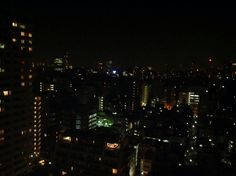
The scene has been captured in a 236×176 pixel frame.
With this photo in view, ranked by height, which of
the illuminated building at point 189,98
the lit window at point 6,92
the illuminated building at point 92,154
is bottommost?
the illuminated building at point 92,154

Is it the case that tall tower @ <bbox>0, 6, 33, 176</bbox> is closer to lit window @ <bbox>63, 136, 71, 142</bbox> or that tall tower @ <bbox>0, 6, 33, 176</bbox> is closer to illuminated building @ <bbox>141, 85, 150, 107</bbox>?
lit window @ <bbox>63, 136, 71, 142</bbox>

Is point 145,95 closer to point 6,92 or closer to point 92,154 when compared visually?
point 92,154

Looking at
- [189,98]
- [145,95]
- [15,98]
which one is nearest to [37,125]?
[15,98]

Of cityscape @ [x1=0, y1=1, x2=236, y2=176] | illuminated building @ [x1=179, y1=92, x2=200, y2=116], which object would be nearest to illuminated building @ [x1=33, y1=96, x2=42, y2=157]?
cityscape @ [x1=0, y1=1, x2=236, y2=176]

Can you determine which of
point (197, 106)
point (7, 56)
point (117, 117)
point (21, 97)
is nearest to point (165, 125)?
point (117, 117)

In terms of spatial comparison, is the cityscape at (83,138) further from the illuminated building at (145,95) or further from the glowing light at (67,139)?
the illuminated building at (145,95)

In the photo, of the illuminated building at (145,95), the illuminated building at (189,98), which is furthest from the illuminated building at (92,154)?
A: the illuminated building at (145,95)

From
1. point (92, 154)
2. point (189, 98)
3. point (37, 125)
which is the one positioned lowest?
point (92, 154)
